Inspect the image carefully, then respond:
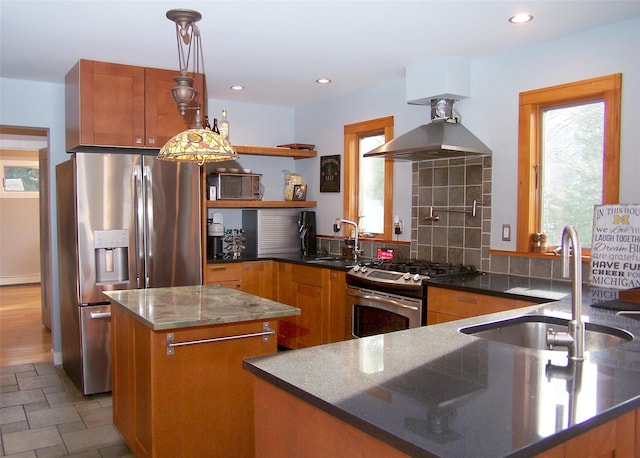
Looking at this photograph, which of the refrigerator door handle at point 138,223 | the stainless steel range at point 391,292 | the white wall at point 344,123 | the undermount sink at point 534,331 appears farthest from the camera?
the white wall at point 344,123

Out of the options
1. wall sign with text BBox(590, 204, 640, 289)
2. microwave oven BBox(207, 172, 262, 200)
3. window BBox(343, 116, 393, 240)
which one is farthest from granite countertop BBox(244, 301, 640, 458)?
microwave oven BBox(207, 172, 262, 200)

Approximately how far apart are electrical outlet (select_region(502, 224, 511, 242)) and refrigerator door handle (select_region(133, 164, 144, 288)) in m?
2.65

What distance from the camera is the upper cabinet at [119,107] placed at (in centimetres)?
409

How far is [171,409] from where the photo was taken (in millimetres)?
2500

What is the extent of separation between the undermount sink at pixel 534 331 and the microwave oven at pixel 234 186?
139 inches

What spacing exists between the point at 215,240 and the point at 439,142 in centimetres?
244

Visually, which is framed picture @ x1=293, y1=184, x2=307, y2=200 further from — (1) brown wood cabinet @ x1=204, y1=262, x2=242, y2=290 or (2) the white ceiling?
(2) the white ceiling

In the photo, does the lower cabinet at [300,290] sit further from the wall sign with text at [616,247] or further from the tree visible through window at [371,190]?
the wall sign with text at [616,247]

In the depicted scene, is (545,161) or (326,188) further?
(326,188)

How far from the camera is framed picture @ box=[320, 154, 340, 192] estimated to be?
5.39 meters

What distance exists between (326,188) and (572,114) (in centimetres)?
254

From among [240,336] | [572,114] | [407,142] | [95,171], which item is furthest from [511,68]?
[95,171]

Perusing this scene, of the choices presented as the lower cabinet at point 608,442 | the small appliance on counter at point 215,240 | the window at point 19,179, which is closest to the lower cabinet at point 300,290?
the small appliance on counter at point 215,240

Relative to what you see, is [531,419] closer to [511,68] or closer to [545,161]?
[545,161]
